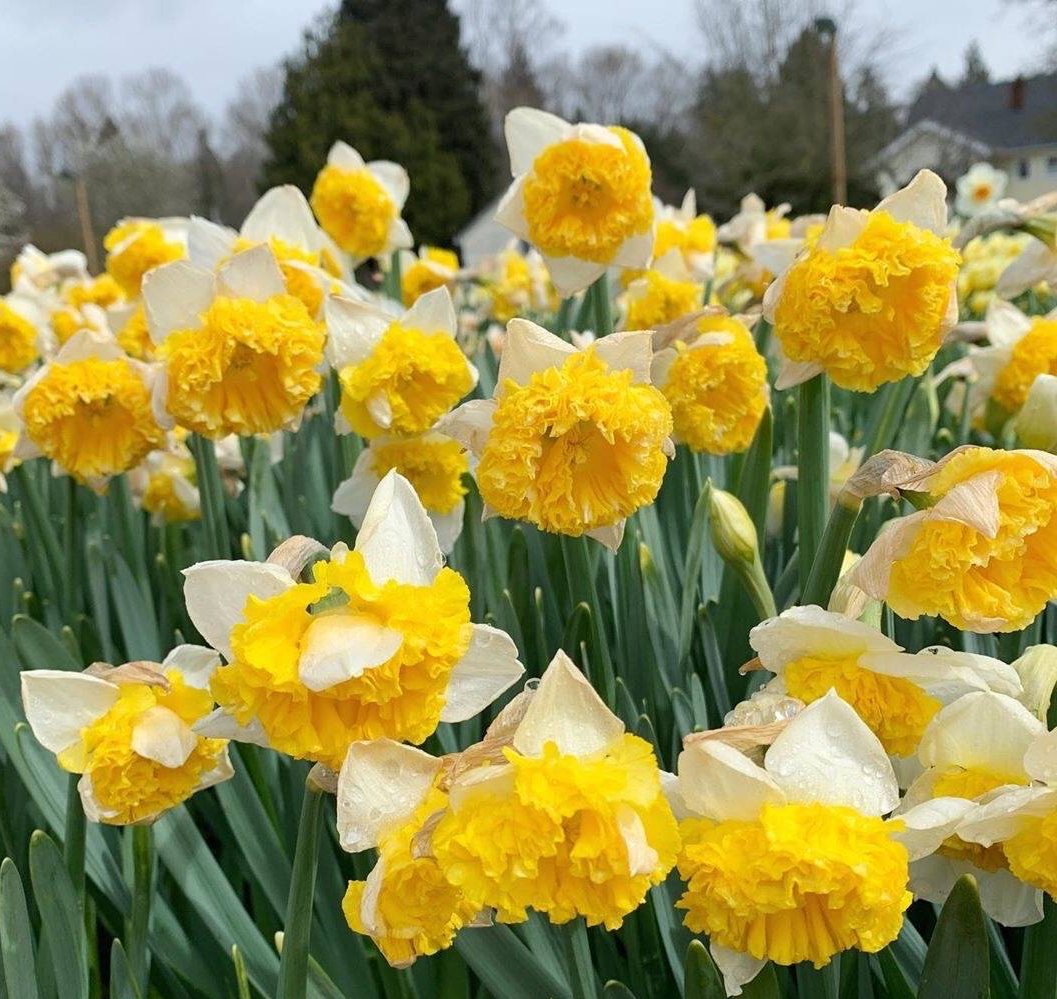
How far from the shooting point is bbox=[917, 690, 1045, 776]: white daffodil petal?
26.0 inches

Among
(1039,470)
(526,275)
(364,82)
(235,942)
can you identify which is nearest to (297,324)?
(235,942)

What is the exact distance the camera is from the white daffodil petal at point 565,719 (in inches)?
22.2

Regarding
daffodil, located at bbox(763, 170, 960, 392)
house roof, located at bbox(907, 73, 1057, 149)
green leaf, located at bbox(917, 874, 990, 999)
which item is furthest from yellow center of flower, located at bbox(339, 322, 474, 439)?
house roof, located at bbox(907, 73, 1057, 149)

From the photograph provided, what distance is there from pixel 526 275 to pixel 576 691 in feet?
12.3

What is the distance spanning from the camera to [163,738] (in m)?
0.79

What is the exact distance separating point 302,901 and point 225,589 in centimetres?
23

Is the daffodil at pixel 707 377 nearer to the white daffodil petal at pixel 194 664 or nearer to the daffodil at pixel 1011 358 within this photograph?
the daffodil at pixel 1011 358

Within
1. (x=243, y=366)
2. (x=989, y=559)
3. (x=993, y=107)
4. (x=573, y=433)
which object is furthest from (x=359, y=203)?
(x=993, y=107)

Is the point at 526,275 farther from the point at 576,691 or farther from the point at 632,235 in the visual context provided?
the point at 576,691

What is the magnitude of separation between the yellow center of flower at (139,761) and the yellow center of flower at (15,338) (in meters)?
2.11

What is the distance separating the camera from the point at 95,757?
798mm

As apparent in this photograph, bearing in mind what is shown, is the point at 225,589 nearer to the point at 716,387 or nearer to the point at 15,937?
the point at 15,937

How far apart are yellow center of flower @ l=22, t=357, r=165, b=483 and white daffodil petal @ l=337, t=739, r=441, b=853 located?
88 centimetres

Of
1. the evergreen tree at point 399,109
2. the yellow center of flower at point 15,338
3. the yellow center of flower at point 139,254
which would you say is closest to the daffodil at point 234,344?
the yellow center of flower at point 139,254
